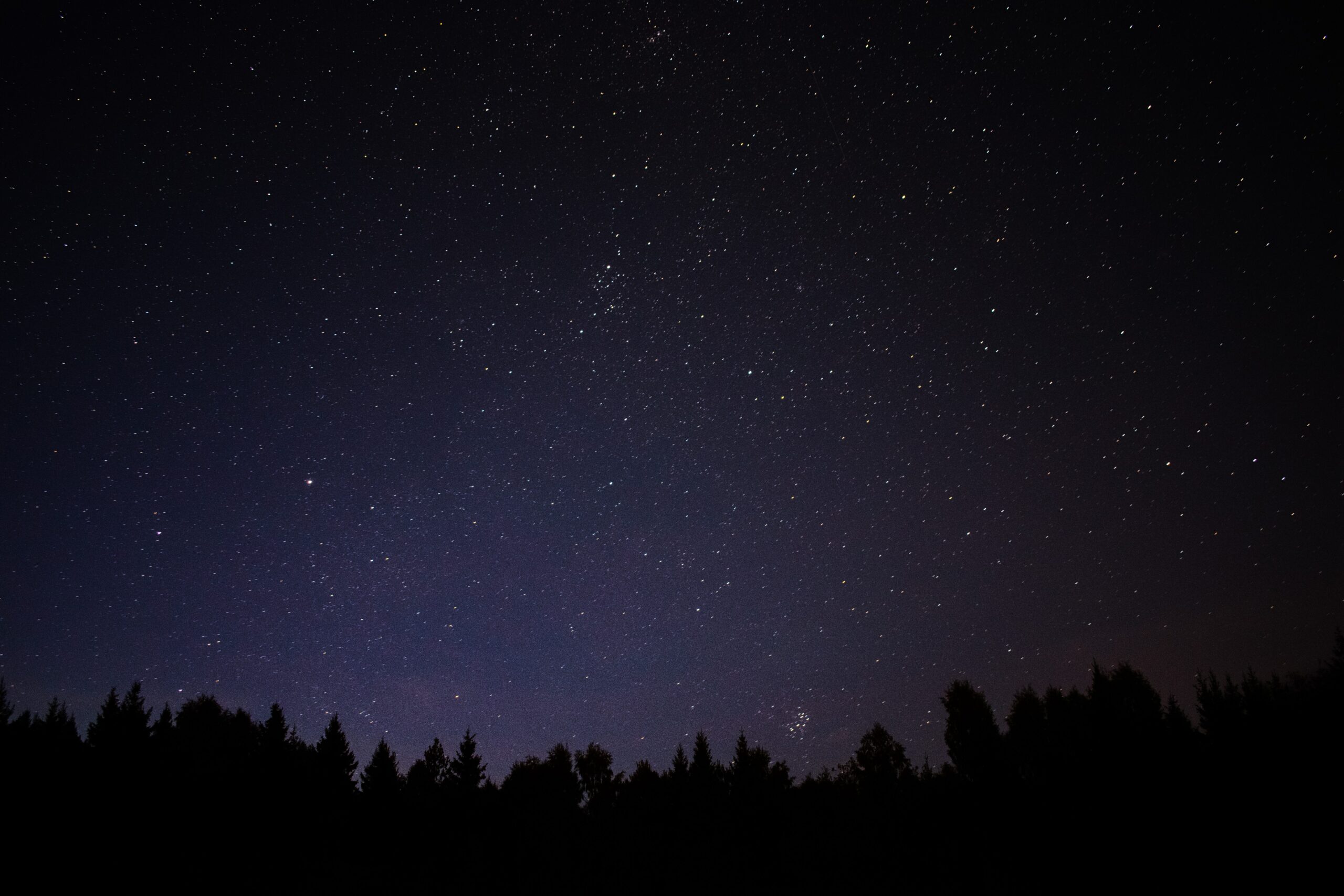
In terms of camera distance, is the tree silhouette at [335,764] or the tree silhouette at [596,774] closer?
the tree silhouette at [335,764]

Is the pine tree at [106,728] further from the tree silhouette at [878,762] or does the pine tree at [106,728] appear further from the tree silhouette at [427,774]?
the tree silhouette at [878,762]

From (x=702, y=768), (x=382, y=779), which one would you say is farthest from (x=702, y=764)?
(x=382, y=779)

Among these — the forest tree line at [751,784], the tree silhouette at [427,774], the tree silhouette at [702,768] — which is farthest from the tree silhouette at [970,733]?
the tree silhouette at [427,774]

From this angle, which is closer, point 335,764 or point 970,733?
point 335,764

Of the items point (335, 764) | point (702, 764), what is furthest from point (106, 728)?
point (702, 764)

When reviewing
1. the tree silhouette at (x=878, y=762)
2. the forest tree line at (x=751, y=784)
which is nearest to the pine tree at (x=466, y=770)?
the forest tree line at (x=751, y=784)

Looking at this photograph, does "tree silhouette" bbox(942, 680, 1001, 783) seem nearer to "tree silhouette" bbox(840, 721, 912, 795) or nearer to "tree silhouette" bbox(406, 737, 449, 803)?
"tree silhouette" bbox(840, 721, 912, 795)

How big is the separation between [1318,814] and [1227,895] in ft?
22.8

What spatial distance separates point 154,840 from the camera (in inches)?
899

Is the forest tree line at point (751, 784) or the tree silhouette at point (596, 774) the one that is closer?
the forest tree line at point (751, 784)

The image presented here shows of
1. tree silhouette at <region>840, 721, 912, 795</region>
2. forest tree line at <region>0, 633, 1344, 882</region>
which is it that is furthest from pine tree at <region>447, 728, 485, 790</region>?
tree silhouette at <region>840, 721, 912, 795</region>

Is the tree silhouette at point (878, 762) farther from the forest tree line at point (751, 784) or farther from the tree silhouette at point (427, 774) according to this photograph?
the tree silhouette at point (427, 774)

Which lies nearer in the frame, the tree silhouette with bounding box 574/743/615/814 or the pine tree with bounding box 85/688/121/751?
the pine tree with bounding box 85/688/121/751

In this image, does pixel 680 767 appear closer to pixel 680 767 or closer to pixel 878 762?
pixel 680 767
